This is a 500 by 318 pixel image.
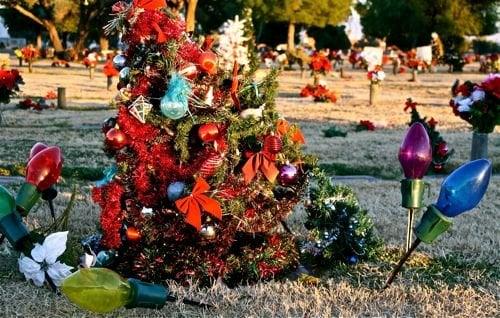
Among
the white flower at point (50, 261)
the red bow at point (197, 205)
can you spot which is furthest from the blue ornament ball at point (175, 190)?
the white flower at point (50, 261)

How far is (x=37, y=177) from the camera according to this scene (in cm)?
493

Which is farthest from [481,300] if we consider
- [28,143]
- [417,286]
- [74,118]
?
[74,118]

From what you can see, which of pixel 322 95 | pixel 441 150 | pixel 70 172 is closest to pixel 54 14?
pixel 322 95

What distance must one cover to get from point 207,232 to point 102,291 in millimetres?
969

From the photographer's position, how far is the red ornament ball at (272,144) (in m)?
4.59

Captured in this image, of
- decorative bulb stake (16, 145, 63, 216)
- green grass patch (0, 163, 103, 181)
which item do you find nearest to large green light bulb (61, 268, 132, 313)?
decorative bulb stake (16, 145, 63, 216)

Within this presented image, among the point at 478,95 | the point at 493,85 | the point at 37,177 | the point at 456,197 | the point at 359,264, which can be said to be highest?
the point at 493,85

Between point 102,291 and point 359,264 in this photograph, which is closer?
point 102,291

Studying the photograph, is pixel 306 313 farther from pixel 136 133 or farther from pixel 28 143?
pixel 28 143

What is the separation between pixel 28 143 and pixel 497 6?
150 ft

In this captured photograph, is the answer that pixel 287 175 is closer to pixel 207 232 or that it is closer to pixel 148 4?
pixel 207 232

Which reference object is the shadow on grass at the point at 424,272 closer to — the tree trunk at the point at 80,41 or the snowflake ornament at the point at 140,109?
the snowflake ornament at the point at 140,109

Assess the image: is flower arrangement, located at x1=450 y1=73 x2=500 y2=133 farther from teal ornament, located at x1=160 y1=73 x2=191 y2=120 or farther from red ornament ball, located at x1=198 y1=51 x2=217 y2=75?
teal ornament, located at x1=160 y1=73 x2=191 y2=120

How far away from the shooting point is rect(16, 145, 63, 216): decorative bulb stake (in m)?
4.90
